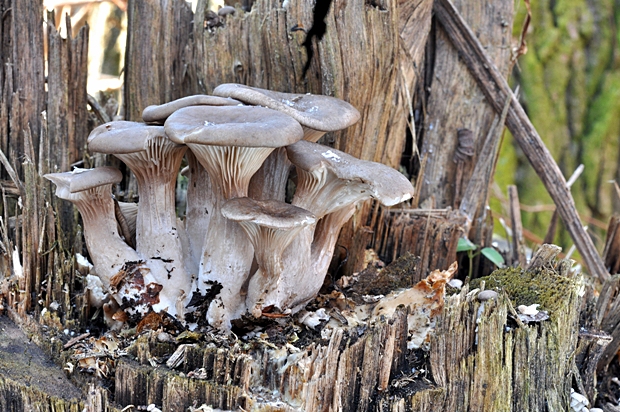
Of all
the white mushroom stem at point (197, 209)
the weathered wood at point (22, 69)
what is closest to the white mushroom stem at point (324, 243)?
the white mushroom stem at point (197, 209)

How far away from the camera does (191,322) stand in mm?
3309

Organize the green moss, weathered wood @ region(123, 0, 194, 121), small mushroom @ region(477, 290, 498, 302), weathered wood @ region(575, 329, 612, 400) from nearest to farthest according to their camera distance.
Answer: small mushroom @ region(477, 290, 498, 302) < the green moss < weathered wood @ region(575, 329, 612, 400) < weathered wood @ region(123, 0, 194, 121)

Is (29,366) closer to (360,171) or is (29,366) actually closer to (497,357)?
(360,171)

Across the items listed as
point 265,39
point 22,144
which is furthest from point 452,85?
point 22,144

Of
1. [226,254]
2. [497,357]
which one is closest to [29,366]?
[226,254]

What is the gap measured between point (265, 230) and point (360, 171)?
630 mm

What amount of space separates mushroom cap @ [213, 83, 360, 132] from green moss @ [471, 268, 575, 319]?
1.36 metres

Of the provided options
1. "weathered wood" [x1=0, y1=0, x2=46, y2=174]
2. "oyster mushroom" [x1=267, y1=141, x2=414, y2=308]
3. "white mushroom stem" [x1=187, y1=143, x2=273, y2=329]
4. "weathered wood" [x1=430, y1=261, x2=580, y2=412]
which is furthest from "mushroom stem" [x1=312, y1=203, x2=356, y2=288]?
"weathered wood" [x1=0, y1=0, x2=46, y2=174]

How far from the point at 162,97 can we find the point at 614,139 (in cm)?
722

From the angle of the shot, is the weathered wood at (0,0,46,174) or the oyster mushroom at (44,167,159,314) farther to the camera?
the weathered wood at (0,0,46,174)

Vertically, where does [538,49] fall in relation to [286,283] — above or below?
above

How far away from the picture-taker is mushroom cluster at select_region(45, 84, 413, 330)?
297 cm

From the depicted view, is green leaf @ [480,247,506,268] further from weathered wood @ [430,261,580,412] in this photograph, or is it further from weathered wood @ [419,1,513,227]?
weathered wood @ [430,261,580,412]

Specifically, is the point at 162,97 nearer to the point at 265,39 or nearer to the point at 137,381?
the point at 265,39
